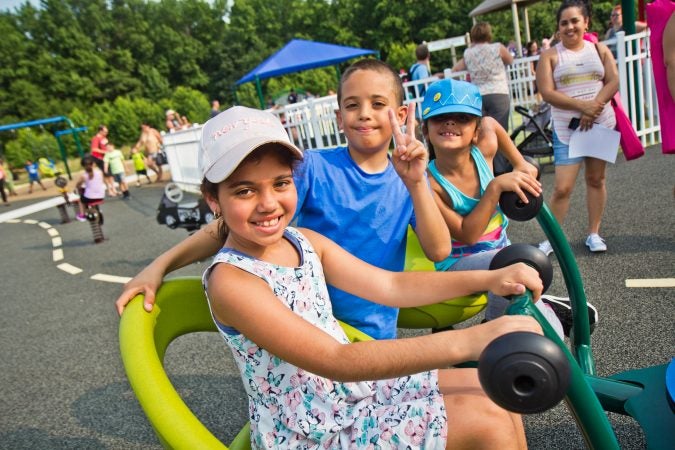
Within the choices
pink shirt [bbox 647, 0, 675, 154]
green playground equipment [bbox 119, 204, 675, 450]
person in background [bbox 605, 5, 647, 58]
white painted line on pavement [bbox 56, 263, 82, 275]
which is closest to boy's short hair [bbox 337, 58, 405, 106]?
green playground equipment [bbox 119, 204, 675, 450]

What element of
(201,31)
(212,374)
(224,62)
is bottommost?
(212,374)

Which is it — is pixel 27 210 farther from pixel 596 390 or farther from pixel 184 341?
pixel 596 390

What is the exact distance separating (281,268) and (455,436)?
580mm

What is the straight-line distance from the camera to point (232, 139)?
1279 mm

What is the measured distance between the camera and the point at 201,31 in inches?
2438

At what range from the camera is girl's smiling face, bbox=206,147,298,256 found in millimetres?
1302

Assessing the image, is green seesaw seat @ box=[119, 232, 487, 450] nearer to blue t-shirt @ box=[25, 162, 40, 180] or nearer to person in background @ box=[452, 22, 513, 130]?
person in background @ box=[452, 22, 513, 130]

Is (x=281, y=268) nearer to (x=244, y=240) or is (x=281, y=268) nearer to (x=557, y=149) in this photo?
(x=244, y=240)

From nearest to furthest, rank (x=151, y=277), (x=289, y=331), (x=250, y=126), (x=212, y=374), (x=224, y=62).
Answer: (x=289, y=331), (x=250, y=126), (x=151, y=277), (x=212, y=374), (x=224, y=62)

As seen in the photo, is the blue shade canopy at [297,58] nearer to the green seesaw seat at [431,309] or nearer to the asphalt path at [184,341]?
the asphalt path at [184,341]

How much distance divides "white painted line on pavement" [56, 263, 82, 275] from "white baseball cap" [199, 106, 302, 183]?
5.39 meters

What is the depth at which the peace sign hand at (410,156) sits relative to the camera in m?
1.59

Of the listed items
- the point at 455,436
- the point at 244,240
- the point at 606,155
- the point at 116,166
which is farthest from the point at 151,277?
the point at 116,166

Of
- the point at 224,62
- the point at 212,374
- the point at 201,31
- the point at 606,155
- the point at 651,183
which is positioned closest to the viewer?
the point at 212,374
